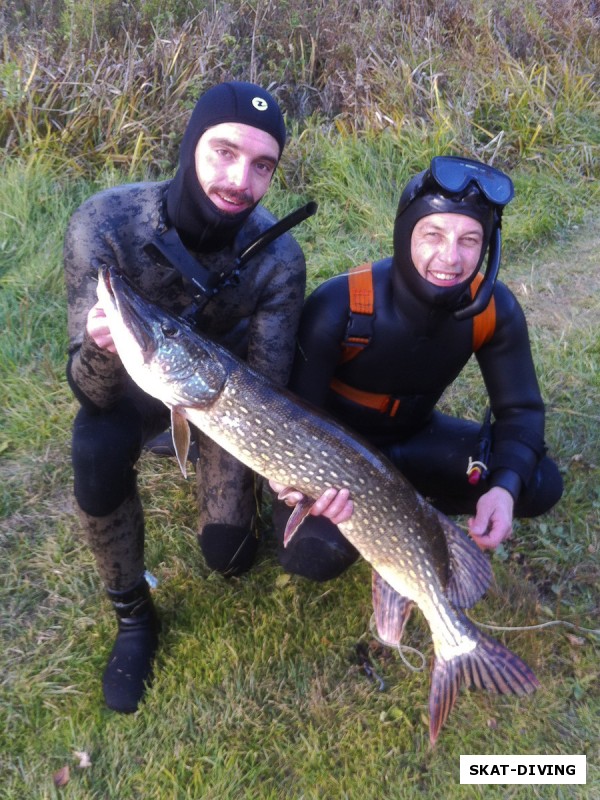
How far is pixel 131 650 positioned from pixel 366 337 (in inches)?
60.5

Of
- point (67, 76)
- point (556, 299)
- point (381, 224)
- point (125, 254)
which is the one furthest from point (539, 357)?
point (67, 76)

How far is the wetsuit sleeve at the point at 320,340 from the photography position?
282cm

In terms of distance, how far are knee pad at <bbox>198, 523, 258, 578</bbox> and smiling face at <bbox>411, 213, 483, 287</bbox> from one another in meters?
1.36

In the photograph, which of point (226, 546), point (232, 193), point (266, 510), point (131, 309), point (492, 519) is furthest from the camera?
point (266, 510)

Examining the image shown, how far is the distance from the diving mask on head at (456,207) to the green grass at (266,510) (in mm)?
1340

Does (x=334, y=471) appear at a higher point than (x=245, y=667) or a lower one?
higher

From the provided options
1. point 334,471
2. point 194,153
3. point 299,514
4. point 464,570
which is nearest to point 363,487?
point 334,471

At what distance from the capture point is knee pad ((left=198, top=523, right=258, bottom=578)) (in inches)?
123

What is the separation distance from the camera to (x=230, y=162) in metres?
2.63

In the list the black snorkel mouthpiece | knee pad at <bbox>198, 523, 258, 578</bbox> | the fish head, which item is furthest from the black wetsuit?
the fish head

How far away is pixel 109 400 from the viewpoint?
2.54 metres

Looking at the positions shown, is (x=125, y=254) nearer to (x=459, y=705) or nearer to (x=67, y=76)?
(x=459, y=705)

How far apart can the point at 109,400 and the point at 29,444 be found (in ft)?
5.27

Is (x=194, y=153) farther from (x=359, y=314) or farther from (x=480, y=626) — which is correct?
(x=480, y=626)
